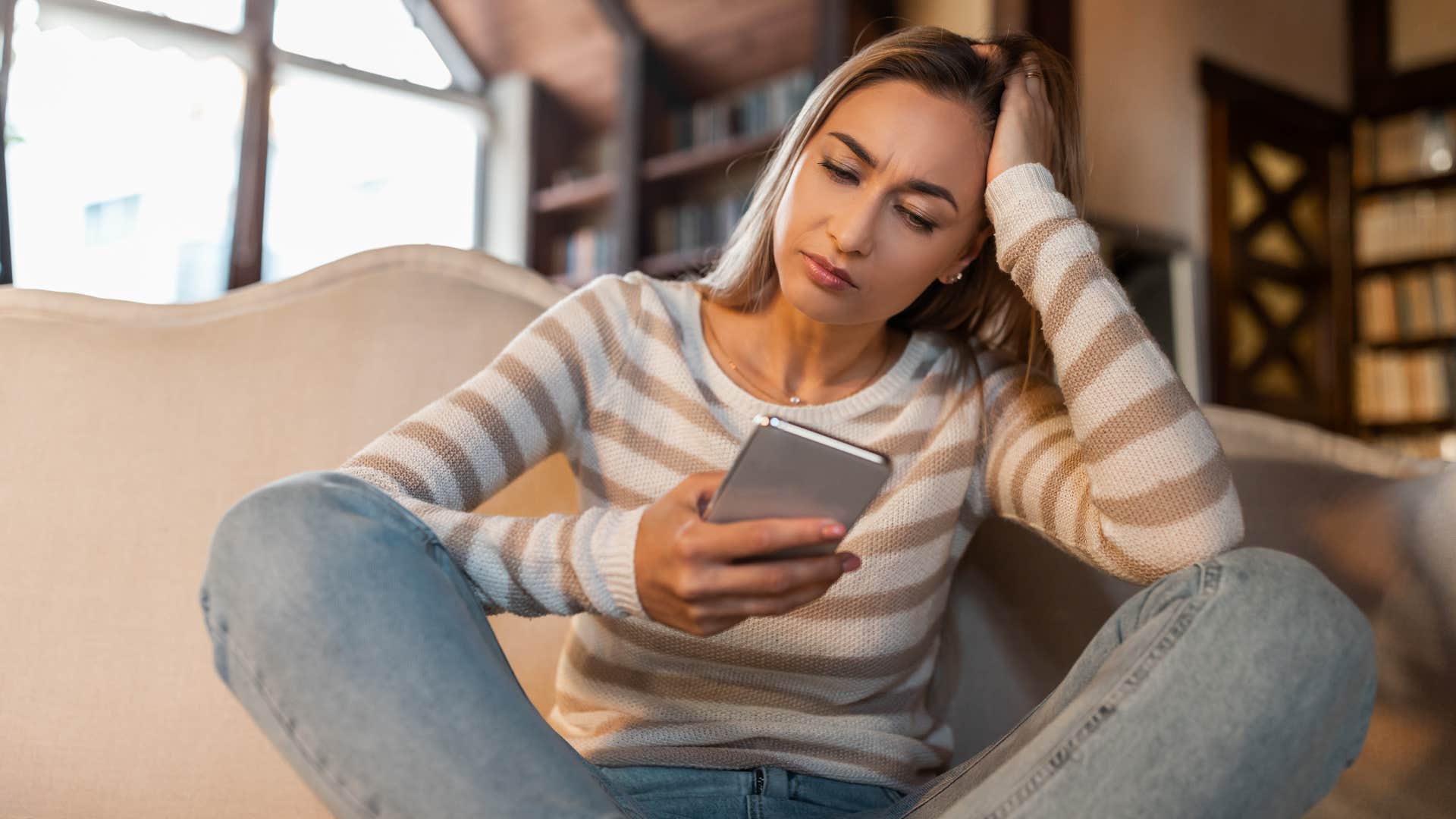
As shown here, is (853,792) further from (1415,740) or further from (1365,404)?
(1365,404)

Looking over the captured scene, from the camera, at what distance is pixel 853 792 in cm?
104

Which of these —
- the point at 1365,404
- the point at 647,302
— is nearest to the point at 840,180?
the point at 647,302

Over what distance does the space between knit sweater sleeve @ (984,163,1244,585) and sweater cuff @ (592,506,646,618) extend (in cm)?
45

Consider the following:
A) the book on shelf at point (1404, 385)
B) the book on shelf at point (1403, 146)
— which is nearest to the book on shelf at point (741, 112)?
the book on shelf at point (1403, 146)

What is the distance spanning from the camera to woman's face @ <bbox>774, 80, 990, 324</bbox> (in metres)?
1.10

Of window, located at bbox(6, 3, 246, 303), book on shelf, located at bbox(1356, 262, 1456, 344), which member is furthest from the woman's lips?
book on shelf, located at bbox(1356, 262, 1456, 344)

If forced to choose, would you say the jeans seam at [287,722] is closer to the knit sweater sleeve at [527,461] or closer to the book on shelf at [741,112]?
the knit sweater sleeve at [527,461]

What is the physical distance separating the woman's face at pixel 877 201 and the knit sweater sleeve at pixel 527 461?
200mm

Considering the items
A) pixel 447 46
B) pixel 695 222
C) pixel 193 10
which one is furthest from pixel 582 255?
pixel 193 10

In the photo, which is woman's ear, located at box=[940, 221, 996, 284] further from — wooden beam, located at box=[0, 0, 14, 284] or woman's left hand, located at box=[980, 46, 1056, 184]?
wooden beam, located at box=[0, 0, 14, 284]

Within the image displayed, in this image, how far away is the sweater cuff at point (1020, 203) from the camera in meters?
1.12

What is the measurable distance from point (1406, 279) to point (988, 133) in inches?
182

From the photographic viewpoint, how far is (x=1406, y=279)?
5.00 m

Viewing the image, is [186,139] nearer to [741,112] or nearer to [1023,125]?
[741,112]
